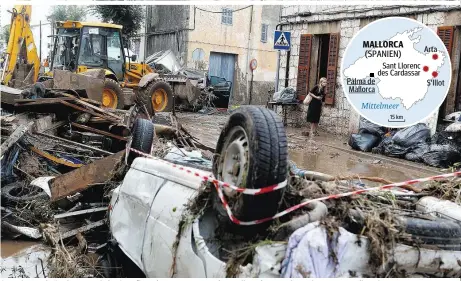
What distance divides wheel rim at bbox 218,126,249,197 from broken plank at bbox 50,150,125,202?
3048 mm

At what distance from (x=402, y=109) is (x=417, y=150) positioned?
101cm

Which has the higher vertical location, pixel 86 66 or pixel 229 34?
pixel 229 34

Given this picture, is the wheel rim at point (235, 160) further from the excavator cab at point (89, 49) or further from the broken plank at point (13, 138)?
the excavator cab at point (89, 49)

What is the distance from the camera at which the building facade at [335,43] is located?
39.8 feet

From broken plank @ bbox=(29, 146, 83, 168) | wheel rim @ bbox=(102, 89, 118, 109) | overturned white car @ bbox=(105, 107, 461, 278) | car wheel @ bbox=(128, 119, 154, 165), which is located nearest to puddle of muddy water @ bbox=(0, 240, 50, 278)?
car wheel @ bbox=(128, 119, 154, 165)

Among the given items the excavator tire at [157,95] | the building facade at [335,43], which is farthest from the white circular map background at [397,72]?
the excavator tire at [157,95]

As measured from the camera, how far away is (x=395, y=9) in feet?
45.5

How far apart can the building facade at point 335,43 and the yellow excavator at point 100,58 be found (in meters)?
4.54

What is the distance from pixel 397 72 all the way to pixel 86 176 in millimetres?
6125

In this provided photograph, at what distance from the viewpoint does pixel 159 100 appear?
17.4 m

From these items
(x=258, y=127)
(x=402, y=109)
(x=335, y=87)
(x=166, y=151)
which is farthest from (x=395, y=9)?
(x=258, y=127)

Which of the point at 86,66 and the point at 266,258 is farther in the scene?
the point at 86,66

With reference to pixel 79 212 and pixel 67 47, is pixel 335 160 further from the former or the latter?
pixel 67 47

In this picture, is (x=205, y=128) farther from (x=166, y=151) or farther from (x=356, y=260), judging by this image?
(x=356, y=260)
